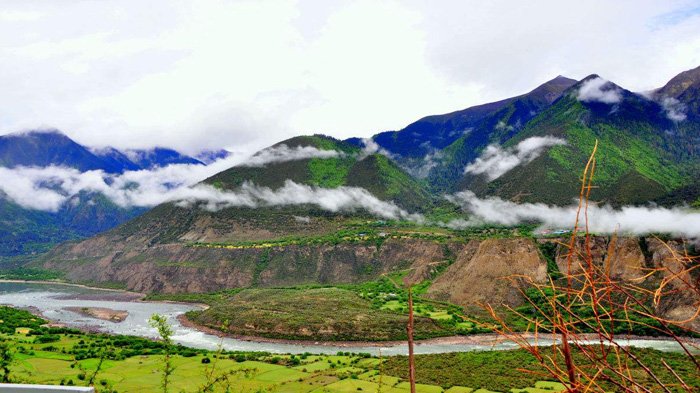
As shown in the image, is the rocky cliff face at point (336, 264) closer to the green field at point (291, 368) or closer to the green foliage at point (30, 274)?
the green foliage at point (30, 274)

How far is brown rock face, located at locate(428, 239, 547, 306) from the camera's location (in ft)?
297

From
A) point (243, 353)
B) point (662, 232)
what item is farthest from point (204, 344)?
point (662, 232)

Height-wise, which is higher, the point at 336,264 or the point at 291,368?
the point at 336,264

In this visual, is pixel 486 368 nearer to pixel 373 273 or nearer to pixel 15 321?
pixel 15 321

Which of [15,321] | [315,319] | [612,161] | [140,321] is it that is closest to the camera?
[15,321]

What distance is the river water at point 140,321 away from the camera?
70.0 m

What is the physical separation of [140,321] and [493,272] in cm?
6679

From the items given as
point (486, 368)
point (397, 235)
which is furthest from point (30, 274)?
point (486, 368)

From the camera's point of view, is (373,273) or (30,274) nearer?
(373,273)

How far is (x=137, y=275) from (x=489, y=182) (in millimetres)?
133150

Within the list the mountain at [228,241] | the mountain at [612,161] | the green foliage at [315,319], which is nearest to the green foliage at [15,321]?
the green foliage at [315,319]

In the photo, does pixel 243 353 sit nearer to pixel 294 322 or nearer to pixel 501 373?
pixel 294 322

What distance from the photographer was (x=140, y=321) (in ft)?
295

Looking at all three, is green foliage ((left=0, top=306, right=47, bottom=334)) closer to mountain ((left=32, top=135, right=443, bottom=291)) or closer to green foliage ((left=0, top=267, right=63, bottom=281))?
mountain ((left=32, top=135, right=443, bottom=291))
